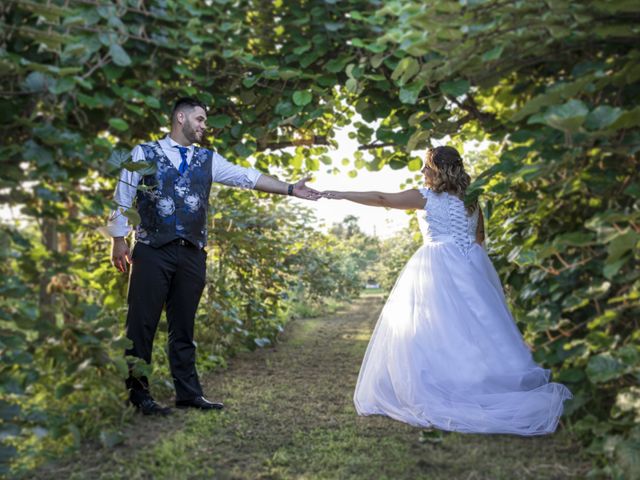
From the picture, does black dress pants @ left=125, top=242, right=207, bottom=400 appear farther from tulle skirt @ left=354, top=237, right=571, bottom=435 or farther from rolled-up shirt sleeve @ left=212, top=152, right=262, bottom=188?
tulle skirt @ left=354, top=237, right=571, bottom=435

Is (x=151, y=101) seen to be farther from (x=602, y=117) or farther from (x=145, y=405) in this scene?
(x=602, y=117)

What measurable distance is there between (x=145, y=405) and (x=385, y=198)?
75.2 inches

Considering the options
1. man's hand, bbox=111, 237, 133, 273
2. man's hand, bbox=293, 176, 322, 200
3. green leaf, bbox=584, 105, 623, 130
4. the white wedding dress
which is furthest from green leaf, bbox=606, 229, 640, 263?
man's hand, bbox=111, 237, 133, 273

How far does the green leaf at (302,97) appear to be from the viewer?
10.4 ft

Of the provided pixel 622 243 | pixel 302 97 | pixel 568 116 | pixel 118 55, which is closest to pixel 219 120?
pixel 302 97

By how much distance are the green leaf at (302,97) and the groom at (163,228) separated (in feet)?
1.81

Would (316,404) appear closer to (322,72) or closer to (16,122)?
(322,72)

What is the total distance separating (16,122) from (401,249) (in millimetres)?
10107

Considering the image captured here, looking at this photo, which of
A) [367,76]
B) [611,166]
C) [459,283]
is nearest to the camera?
[611,166]

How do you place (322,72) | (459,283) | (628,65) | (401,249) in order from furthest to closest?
(401,249) → (459,283) → (322,72) → (628,65)

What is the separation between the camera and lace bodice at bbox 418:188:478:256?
157 inches

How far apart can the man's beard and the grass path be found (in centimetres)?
156

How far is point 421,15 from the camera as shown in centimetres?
223

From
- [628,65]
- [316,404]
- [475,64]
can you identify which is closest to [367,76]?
[475,64]
